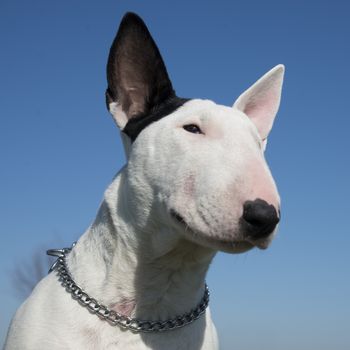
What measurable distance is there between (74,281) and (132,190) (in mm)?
747

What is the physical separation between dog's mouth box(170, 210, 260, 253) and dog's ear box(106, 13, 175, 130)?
118 centimetres

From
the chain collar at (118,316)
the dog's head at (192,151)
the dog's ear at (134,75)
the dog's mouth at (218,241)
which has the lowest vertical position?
the chain collar at (118,316)

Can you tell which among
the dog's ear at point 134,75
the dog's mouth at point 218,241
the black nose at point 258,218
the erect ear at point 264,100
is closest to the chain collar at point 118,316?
the dog's mouth at point 218,241

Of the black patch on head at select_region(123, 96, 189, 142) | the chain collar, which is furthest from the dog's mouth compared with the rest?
the black patch on head at select_region(123, 96, 189, 142)

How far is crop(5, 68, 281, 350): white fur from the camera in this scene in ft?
12.1

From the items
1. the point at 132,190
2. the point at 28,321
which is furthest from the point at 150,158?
the point at 28,321

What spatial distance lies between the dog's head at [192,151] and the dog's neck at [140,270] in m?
0.18

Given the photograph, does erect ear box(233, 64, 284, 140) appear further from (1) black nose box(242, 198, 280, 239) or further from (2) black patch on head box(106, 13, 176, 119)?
(1) black nose box(242, 198, 280, 239)

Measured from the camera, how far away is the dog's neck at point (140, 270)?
402 cm

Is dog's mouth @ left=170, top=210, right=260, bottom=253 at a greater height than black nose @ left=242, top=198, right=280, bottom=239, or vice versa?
black nose @ left=242, top=198, right=280, bottom=239

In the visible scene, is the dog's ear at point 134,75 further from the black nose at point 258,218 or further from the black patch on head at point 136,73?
the black nose at point 258,218

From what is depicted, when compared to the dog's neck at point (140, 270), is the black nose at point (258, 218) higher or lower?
higher

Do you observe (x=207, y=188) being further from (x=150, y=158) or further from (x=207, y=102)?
(x=207, y=102)

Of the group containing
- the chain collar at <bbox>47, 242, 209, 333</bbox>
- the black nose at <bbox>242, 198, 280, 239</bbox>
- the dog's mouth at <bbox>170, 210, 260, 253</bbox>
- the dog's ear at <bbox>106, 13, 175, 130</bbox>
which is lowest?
the chain collar at <bbox>47, 242, 209, 333</bbox>
